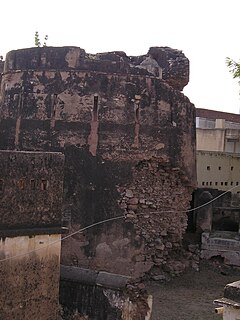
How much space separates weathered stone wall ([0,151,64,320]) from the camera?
6.00 metres

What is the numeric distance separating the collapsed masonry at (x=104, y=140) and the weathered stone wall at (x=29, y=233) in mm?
4187

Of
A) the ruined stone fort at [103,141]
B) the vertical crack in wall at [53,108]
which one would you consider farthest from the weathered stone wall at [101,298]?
the vertical crack in wall at [53,108]

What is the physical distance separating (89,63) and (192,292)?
493 centimetres

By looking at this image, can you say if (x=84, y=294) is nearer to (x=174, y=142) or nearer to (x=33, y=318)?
(x=33, y=318)

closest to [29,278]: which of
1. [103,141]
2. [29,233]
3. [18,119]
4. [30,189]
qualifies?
[29,233]

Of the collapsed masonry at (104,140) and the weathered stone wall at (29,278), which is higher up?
the collapsed masonry at (104,140)

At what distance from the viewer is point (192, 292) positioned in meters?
10.7

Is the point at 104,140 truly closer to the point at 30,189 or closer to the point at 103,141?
the point at 103,141

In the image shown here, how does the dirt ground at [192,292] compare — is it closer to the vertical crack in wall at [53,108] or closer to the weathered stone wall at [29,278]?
the weathered stone wall at [29,278]

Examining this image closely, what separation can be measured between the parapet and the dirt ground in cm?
412

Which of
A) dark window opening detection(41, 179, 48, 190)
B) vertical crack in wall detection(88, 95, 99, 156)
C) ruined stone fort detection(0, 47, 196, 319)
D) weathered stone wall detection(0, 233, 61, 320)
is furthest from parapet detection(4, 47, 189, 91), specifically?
weathered stone wall detection(0, 233, 61, 320)

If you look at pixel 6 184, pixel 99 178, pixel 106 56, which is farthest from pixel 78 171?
pixel 6 184

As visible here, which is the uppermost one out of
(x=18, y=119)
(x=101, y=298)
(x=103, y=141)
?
(x=18, y=119)

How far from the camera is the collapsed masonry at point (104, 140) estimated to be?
10.7m
